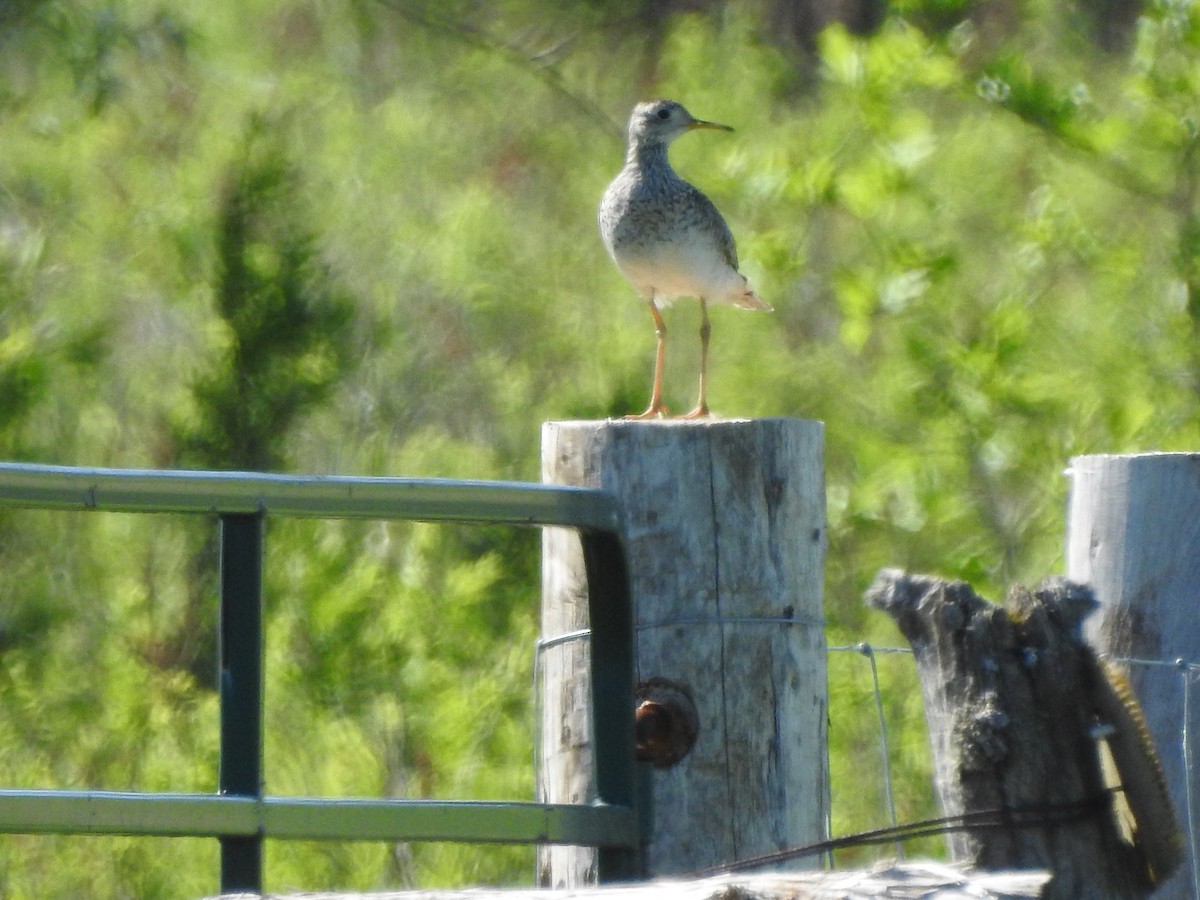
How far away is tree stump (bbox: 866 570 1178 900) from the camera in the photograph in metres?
2.40

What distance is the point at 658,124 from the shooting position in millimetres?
6980

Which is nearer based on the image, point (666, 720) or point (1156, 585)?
point (666, 720)

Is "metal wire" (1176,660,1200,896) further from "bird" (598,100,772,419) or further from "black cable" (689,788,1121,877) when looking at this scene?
→ "bird" (598,100,772,419)

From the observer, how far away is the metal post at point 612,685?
245 centimetres

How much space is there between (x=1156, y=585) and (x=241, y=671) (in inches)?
61.9

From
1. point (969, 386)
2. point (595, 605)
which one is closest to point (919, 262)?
point (969, 386)

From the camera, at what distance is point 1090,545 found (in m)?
3.18

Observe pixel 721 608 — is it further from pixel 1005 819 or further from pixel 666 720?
pixel 1005 819

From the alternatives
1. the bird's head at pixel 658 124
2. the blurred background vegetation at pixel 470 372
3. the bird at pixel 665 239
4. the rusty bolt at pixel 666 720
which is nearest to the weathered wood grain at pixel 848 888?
the rusty bolt at pixel 666 720

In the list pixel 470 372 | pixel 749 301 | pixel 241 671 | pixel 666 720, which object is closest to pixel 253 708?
pixel 241 671

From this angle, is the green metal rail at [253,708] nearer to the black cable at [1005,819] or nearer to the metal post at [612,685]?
the metal post at [612,685]

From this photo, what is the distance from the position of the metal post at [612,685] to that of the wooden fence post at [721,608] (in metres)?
0.46

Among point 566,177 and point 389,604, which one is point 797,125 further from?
point 389,604

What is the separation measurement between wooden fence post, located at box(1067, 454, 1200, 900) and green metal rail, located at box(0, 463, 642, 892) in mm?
1090
